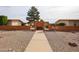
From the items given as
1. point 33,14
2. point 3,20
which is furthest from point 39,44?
point 3,20

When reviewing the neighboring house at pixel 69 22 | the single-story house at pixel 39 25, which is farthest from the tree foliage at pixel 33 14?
the neighboring house at pixel 69 22

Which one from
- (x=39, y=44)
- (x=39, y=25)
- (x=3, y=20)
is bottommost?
(x=39, y=44)

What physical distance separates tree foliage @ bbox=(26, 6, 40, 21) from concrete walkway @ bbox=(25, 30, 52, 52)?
0.30m

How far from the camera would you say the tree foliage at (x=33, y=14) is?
434 centimetres

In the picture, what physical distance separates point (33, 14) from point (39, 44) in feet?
2.03

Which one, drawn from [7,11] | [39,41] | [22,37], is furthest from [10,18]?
[39,41]

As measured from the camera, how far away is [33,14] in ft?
14.2

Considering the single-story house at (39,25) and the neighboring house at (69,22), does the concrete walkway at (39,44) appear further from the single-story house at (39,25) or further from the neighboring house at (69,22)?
the neighboring house at (69,22)

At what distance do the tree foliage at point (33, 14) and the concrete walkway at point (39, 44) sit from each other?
1.00 ft

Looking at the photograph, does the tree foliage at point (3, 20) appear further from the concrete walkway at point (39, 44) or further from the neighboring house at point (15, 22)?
the concrete walkway at point (39, 44)

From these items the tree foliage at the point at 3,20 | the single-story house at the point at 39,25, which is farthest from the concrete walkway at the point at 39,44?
the tree foliage at the point at 3,20

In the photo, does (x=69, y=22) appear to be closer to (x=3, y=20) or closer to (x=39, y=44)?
(x=39, y=44)

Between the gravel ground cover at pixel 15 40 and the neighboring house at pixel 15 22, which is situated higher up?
the neighboring house at pixel 15 22

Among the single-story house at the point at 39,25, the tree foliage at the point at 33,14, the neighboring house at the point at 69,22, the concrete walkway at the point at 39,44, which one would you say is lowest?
the concrete walkway at the point at 39,44
